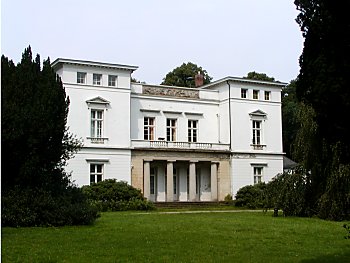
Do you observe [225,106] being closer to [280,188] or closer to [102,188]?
[102,188]

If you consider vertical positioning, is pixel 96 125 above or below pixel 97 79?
below

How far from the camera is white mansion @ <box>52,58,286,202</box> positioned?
3641cm

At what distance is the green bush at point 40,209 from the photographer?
17109 mm

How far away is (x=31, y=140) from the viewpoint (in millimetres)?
17141

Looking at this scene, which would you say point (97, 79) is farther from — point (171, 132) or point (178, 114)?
point (171, 132)

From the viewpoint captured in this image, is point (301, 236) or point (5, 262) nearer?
point (5, 262)

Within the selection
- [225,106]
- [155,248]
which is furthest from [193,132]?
[155,248]

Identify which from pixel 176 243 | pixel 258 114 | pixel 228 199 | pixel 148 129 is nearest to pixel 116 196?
pixel 148 129

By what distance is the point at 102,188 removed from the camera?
33.2 metres

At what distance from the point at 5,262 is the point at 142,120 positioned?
96.4 ft

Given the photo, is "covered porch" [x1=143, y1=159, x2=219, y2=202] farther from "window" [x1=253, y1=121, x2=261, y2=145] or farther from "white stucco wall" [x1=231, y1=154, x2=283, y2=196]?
"window" [x1=253, y1=121, x2=261, y2=145]

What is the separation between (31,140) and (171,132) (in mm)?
23839

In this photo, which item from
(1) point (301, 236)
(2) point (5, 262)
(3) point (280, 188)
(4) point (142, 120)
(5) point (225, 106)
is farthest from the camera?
(5) point (225, 106)

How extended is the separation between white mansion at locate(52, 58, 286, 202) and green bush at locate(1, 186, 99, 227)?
55.3 ft
